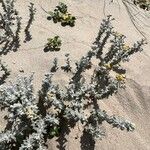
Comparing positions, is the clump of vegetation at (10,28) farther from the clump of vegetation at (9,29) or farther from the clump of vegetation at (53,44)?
the clump of vegetation at (53,44)

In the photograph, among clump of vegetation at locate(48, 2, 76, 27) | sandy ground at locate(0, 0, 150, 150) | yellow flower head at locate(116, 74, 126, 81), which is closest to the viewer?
sandy ground at locate(0, 0, 150, 150)

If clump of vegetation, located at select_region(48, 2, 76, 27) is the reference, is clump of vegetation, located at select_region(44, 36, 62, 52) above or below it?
below

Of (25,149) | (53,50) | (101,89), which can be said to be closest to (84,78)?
(101,89)

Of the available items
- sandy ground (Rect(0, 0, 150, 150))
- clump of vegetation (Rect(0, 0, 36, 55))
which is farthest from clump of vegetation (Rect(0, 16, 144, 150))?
clump of vegetation (Rect(0, 0, 36, 55))

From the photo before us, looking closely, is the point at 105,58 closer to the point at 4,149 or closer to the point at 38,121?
the point at 38,121

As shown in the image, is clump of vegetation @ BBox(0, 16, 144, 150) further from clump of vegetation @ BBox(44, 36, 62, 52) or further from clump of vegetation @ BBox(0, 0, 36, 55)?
clump of vegetation @ BBox(0, 0, 36, 55)

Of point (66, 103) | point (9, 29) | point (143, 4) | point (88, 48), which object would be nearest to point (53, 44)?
point (88, 48)

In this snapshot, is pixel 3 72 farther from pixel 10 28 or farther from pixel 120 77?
pixel 120 77
